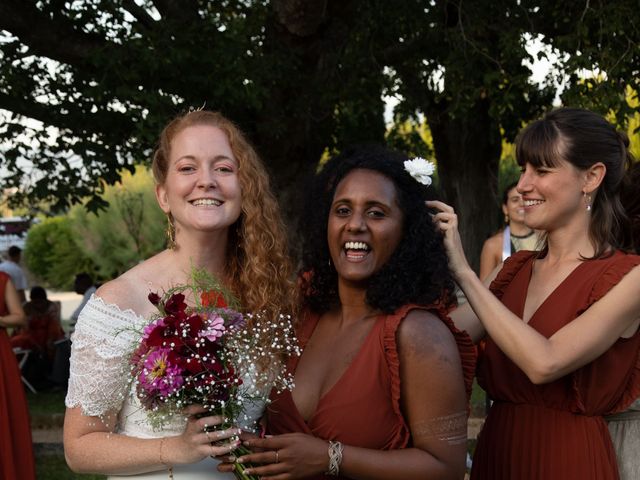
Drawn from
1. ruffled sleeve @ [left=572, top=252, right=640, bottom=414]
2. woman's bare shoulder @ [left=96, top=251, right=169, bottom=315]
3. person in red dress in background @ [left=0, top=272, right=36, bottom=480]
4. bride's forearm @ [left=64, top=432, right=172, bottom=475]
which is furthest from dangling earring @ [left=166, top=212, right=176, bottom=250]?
person in red dress in background @ [left=0, top=272, right=36, bottom=480]

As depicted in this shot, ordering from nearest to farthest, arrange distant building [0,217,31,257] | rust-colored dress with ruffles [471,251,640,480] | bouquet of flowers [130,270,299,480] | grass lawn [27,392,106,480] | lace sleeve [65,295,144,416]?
bouquet of flowers [130,270,299,480] → lace sleeve [65,295,144,416] → rust-colored dress with ruffles [471,251,640,480] → grass lawn [27,392,106,480] → distant building [0,217,31,257]

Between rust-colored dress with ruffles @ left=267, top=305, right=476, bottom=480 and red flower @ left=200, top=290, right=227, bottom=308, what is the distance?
46cm

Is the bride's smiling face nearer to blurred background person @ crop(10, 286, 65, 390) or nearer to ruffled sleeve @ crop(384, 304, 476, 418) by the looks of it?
ruffled sleeve @ crop(384, 304, 476, 418)

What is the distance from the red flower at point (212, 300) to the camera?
2759mm

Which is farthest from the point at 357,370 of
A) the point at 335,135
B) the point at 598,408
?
the point at 335,135

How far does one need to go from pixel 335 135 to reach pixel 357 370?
995 centimetres

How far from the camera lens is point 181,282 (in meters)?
3.15

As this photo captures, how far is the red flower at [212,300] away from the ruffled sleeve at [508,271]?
1299 millimetres

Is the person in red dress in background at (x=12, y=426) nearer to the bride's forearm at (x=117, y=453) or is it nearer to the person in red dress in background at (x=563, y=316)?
the bride's forearm at (x=117, y=453)

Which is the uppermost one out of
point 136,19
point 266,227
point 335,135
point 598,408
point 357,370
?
point 136,19

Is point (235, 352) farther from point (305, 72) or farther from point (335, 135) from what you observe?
point (335, 135)

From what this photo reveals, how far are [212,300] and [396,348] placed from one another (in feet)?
1.96

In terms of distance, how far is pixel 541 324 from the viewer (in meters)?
3.35

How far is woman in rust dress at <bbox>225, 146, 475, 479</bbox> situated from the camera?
9.25ft
